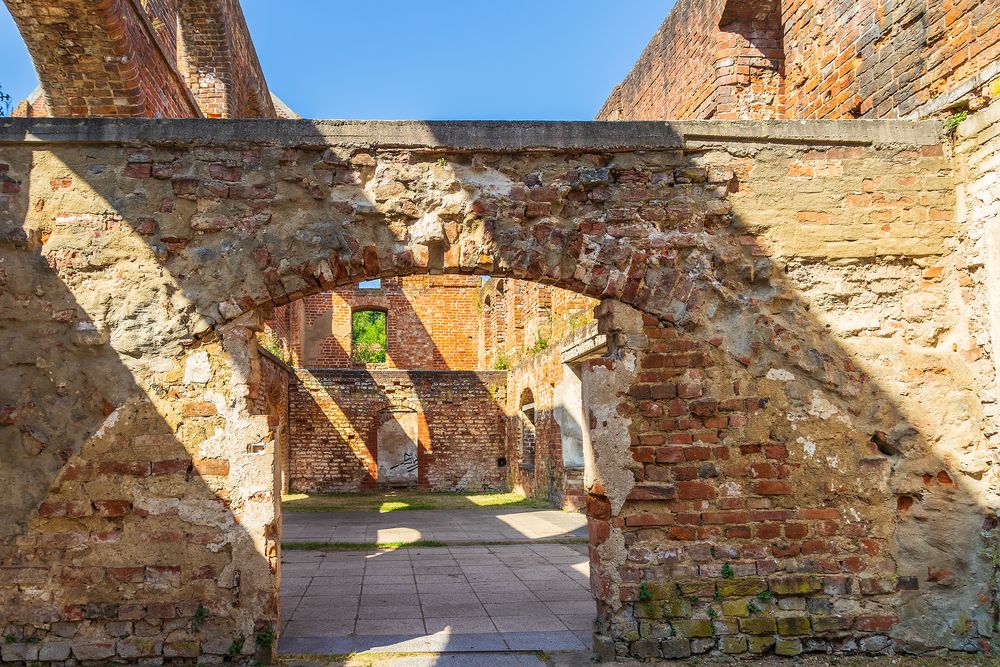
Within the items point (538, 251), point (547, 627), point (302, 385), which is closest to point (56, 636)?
point (547, 627)

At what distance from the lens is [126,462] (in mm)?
4250

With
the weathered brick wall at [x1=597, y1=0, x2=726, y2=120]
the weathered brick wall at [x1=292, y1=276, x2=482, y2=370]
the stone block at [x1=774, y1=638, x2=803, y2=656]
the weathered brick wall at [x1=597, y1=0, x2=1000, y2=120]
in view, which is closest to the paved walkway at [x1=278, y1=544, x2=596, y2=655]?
the stone block at [x1=774, y1=638, x2=803, y2=656]

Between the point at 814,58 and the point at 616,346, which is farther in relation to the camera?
the point at 814,58

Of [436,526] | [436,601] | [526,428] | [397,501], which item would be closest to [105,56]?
[436,601]

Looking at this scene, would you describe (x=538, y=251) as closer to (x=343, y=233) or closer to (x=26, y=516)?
(x=343, y=233)

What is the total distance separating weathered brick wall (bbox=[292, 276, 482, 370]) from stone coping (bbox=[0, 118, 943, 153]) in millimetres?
18597

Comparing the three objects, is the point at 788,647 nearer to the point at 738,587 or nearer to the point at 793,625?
the point at 793,625

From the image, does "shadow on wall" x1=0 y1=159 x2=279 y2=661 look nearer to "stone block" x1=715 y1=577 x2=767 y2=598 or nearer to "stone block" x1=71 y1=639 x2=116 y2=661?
"stone block" x1=71 y1=639 x2=116 y2=661

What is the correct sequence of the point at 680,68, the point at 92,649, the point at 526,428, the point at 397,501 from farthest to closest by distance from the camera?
the point at 526,428 → the point at 397,501 → the point at 680,68 → the point at 92,649

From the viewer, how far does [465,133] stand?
181 inches

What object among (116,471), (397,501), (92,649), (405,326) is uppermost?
(405,326)

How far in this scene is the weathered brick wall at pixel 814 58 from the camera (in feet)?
15.9

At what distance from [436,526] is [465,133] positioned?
731 centimetres

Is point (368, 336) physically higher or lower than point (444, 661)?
higher
